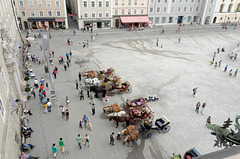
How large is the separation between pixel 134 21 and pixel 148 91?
103ft

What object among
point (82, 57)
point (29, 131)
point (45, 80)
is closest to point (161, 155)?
point (29, 131)

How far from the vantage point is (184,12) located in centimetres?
5350

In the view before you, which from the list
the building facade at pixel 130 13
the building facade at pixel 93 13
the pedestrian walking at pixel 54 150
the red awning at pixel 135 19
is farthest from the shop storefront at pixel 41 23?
the pedestrian walking at pixel 54 150

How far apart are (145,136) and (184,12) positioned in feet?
160

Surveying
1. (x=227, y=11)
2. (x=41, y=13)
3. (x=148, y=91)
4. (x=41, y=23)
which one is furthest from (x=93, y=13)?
(x=227, y=11)

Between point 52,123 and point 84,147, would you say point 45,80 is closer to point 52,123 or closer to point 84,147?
point 52,123

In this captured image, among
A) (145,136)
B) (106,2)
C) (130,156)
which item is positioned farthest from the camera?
(106,2)

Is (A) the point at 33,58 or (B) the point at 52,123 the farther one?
(A) the point at 33,58

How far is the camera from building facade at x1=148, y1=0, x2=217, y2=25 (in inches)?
1970

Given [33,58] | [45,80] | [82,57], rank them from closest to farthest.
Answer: [45,80]
[33,58]
[82,57]

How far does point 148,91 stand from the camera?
810 inches

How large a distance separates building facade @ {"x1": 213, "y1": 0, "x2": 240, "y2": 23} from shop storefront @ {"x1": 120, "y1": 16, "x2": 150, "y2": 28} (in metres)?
22.4

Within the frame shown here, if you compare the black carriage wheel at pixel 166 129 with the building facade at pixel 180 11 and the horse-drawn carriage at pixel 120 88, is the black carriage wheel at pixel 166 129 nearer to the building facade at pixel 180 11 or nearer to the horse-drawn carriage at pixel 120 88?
the horse-drawn carriage at pixel 120 88

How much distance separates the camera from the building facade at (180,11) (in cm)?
5003
